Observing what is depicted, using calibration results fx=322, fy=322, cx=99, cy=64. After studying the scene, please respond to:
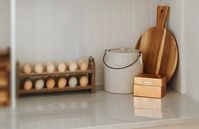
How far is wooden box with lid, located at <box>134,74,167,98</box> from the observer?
163cm

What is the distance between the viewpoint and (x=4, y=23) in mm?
1621

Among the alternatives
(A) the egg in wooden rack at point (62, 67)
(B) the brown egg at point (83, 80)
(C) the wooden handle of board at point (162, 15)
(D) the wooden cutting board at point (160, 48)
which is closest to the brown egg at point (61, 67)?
(A) the egg in wooden rack at point (62, 67)

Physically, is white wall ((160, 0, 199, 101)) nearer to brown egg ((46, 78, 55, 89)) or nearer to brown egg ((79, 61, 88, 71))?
brown egg ((79, 61, 88, 71))

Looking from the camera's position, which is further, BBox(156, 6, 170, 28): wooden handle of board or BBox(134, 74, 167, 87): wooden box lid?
BBox(156, 6, 170, 28): wooden handle of board

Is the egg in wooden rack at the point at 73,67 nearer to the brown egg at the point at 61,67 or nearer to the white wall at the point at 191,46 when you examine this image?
the brown egg at the point at 61,67

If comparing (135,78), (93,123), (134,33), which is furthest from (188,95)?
(93,123)

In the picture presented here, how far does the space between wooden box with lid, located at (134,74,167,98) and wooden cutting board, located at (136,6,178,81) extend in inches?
4.8

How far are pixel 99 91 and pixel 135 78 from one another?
0.26 metres

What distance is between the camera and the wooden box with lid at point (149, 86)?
163 centimetres

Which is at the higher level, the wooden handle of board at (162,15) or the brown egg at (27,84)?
the wooden handle of board at (162,15)

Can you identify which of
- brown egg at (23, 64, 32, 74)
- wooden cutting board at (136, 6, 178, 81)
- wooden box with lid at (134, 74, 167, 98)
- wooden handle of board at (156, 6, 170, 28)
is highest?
wooden handle of board at (156, 6, 170, 28)

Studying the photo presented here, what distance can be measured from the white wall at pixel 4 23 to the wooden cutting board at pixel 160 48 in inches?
29.2

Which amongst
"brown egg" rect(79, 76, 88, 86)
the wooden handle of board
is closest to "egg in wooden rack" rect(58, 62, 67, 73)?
"brown egg" rect(79, 76, 88, 86)

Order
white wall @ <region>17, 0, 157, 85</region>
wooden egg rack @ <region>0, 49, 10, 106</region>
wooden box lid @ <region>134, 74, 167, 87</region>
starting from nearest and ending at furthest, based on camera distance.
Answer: wooden egg rack @ <region>0, 49, 10, 106</region>
wooden box lid @ <region>134, 74, 167, 87</region>
white wall @ <region>17, 0, 157, 85</region>
